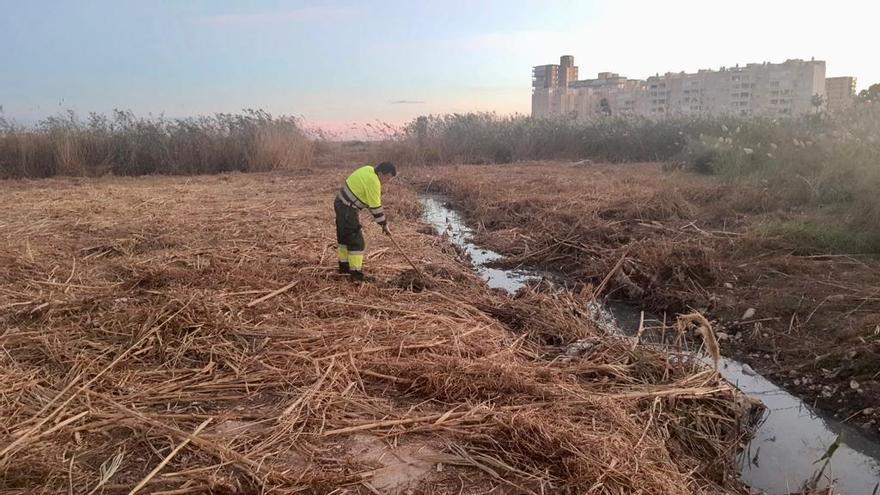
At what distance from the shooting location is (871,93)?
13625mm

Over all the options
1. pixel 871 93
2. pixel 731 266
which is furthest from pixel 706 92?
pixel 731 266

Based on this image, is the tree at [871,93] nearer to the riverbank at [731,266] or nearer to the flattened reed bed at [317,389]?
the riverbank at [731,266]

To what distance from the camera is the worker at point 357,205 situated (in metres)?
5.90

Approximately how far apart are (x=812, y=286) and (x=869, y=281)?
0.54 meters

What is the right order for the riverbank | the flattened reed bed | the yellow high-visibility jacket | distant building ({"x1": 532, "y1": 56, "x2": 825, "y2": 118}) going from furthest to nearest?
distant building ({"x1": 532, "y1": 56, "x2": 825, "y2": 118}) < the yellow high-visibility jacket < the riverbank < the flattened reed bed

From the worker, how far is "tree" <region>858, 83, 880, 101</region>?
41.2 feet

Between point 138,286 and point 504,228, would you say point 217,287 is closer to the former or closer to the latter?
point 138,286

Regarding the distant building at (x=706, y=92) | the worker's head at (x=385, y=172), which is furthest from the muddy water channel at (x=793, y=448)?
the distant building at (x=706, y=92)

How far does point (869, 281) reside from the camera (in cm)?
602

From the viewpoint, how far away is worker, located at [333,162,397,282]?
5.90m

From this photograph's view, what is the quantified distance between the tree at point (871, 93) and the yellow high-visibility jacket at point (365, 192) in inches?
497

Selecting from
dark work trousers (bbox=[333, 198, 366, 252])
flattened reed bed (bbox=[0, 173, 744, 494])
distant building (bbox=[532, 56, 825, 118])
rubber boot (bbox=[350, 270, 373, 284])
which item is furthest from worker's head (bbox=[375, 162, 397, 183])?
distant building (bbox=[532, 56, 825, 118])

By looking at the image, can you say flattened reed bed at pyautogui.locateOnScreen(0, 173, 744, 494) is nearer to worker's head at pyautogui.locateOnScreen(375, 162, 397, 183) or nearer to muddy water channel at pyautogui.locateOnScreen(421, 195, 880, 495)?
muddy water channel at pyautogui.locateOnScreen(421, 195, 880, 495)

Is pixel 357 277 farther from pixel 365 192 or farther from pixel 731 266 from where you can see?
pixel 731 266
